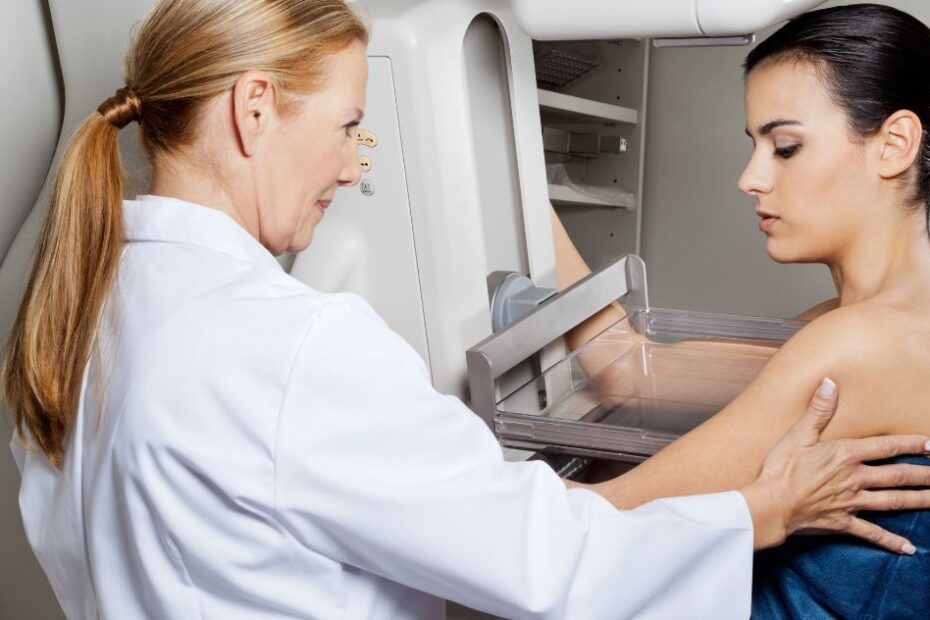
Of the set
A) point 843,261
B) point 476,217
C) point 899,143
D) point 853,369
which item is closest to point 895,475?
point 853,369

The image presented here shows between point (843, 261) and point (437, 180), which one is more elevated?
point (437, 180)

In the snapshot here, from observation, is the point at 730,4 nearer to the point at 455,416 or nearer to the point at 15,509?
the point at 455,416

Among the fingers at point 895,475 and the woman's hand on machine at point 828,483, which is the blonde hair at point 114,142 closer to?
the woman's hand on machine at point 828,483

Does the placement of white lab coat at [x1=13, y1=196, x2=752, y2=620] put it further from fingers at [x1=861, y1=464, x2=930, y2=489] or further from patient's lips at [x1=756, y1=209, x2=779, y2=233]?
patient's lips at [x1=756, y1=209, x2=779, y2=233]

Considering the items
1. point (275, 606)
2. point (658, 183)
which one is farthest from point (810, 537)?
point (658, 183)

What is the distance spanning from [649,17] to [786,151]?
291 millimetres

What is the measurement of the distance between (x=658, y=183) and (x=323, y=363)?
6.50 feet

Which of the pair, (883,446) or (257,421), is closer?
(257,421)

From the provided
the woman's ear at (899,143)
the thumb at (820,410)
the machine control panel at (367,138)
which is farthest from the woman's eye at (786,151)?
the machine control panel at (367,138)

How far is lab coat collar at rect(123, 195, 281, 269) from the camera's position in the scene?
3.72 feet

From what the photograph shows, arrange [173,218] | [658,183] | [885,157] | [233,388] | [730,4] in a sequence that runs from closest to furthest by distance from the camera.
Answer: [233,388]
[173,218]
[730,4]
[885,157]
[658,183]

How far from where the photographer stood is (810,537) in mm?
1474

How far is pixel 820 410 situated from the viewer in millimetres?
1409

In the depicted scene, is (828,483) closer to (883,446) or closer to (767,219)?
(883,446)
